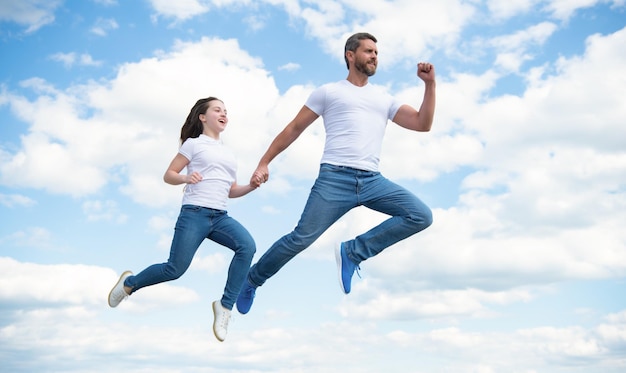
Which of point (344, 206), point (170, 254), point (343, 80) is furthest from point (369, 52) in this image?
point (170, 254)

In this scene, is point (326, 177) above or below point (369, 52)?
below

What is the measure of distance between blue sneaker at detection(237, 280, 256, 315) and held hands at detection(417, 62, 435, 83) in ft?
11.1

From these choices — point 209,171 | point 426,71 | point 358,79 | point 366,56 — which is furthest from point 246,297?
point 426,71

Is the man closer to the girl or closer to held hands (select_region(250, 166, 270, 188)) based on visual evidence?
held hands (select_region(250, 166, 270, 188))

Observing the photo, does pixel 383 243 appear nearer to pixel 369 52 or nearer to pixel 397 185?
pixel 397 185

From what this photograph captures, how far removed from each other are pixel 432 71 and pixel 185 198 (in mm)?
3453

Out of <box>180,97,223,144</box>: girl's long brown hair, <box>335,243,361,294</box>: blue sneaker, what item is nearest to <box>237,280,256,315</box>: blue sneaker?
<box>335,243,361,294</box>: blue sneaker

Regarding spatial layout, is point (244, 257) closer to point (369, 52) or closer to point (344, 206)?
point (344, 206)

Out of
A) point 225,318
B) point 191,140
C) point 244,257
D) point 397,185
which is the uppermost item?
point 191,140

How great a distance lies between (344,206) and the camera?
28.7 ft

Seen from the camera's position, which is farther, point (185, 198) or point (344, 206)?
point (185, 198)

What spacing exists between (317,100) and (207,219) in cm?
202

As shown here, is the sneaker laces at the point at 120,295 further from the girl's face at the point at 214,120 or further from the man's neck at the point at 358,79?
the man's neck at the point at 358,79

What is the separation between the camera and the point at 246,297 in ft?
31.4
